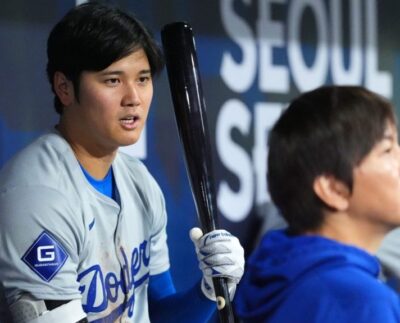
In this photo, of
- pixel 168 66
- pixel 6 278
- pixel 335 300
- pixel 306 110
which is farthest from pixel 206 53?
pixel 335 300

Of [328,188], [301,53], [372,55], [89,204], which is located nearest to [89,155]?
[89,204]

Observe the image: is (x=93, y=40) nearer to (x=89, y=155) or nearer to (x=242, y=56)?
(x=89, y=155)

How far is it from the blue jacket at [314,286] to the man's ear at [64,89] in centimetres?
65

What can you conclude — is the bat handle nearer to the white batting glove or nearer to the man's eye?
the white batting glove

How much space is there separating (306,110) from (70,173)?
623mm

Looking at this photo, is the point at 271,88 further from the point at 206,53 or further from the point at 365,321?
the point at 365,321

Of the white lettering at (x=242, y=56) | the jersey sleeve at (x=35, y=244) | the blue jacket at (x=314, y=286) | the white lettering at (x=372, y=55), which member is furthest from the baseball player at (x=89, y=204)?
the white lettering at (x=372, y=55)

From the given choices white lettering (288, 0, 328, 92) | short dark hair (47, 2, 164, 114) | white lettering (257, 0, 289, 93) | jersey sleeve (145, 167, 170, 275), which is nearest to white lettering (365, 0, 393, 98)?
white lettering (288, 0, 328, 92)

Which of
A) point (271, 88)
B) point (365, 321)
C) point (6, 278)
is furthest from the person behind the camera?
point (271, 88)

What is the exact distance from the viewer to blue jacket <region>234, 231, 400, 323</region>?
99cm

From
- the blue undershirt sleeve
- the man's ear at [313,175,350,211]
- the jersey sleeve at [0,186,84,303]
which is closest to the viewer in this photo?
the man's ear at [313,175,350,211]

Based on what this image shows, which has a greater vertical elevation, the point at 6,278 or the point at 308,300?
the point at 308,300

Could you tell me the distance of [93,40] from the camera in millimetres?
1646

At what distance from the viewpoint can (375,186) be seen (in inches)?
43.6
